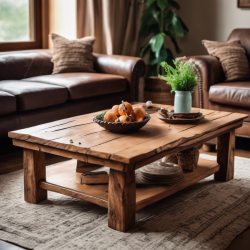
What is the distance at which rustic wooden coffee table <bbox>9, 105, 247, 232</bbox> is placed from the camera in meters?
1.88

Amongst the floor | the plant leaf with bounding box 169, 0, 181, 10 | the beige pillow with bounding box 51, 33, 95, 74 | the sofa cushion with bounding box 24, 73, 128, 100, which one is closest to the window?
the beige pillow with bounding box 51, 33, 95, 74

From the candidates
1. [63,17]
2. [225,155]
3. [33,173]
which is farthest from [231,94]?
[63,17]

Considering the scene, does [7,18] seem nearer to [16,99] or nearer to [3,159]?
[16,99]

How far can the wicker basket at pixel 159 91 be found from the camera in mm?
4684

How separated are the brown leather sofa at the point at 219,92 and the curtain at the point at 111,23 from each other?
1459mm

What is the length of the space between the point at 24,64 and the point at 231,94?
1913 millimetres

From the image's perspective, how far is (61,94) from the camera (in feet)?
11.2

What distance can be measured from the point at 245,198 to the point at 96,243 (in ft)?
3.21

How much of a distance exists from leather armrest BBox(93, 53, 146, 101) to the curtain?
60 centimetres

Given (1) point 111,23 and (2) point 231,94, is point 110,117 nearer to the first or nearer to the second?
(2) point 231,94

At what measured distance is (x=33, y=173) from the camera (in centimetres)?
222

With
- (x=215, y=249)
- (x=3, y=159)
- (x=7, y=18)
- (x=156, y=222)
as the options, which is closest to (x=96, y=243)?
(x=156, y=222)

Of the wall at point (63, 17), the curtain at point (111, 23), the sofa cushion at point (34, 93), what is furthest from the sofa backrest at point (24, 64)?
the curtain at point (111, 23)

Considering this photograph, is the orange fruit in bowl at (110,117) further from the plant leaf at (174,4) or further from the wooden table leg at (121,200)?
the plant leaf at (174,4)
